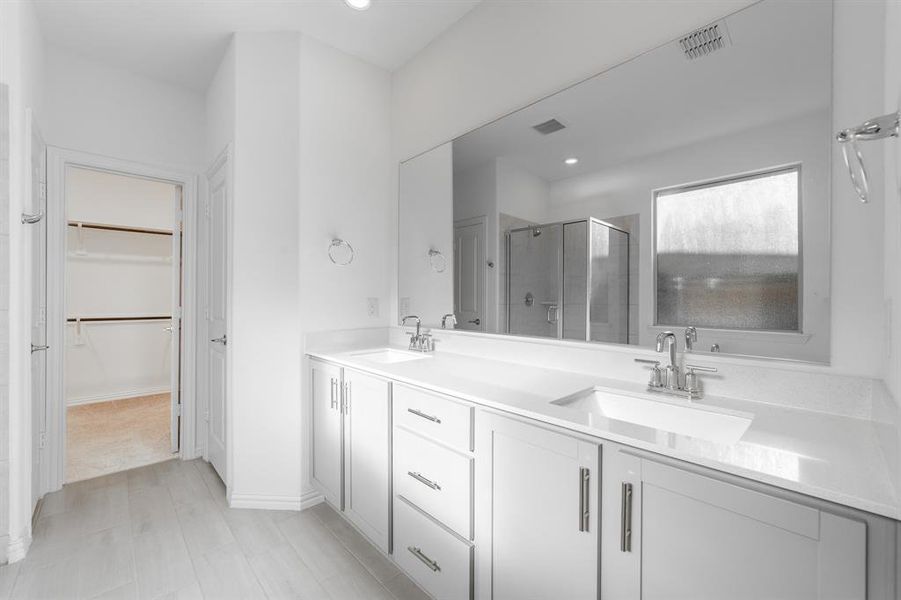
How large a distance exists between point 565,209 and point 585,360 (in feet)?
2.12

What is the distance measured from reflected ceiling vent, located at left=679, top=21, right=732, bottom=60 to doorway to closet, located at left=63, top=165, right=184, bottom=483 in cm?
447

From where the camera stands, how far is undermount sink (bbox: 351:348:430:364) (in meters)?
2.42

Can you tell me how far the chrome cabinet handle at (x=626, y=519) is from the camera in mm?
1005

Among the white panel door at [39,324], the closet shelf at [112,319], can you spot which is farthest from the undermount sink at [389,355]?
the closet shelf at [112,319]

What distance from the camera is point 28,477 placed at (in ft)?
6.42

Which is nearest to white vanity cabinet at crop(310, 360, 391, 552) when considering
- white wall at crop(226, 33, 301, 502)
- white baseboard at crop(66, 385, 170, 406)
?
white wall at crop(226, 33, 301, 502)

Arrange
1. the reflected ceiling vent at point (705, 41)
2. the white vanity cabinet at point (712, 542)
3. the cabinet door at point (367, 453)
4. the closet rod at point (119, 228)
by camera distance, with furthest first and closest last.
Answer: the closet rod at point (119, 228) → the cabinet door at point (367, 453) → the reflected ceiling vent at point (705, 41) → the white vanity cabinet at point (712, 542)

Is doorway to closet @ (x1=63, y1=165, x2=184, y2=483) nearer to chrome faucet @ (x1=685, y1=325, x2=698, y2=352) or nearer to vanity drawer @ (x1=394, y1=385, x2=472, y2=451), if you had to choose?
vanity drawer @ (x1=394, y1=385, x2=472, y2=451)

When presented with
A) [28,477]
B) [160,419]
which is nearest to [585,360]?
[28,477]

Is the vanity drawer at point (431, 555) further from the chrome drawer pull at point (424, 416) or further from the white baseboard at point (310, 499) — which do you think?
the white baseboard at point (310, 499)

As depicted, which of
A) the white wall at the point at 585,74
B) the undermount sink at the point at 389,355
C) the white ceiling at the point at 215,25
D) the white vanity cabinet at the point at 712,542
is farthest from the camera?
the undermount sink at the point at 389,355

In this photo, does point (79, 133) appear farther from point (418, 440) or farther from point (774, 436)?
point (774, 436)

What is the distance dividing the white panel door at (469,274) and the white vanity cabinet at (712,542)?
1.23 m

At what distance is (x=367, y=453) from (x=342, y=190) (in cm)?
155
